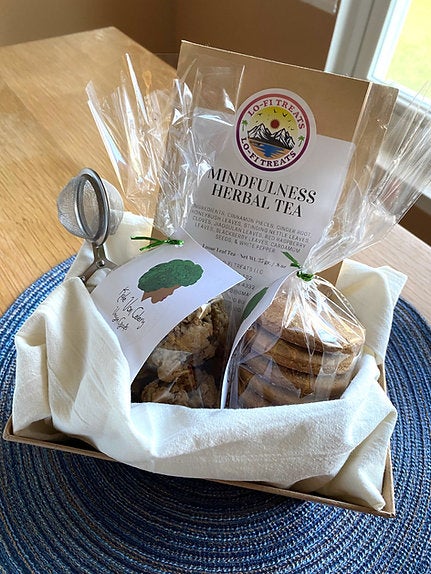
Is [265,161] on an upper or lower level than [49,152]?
upper

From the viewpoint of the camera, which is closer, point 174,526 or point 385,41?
point 174,526

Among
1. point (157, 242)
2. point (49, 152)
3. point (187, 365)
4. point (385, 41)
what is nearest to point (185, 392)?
point (187, 365)

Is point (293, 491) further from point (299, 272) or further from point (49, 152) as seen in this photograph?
point (49, 152)

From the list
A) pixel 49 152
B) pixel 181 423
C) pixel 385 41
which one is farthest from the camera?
pixel 385 41

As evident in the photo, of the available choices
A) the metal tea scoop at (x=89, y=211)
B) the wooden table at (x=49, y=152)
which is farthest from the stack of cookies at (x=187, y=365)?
the wooden table at (x=49, y=152)

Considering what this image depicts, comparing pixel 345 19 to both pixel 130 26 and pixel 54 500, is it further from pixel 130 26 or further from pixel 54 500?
pixel 54 500

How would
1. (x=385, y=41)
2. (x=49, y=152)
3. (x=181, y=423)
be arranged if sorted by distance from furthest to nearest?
(x=385, y=41) < (x=49, y=152) < (x=181, y=423)

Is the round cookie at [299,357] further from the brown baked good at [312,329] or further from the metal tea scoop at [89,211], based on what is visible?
the metal tea scoop at [89,211]
